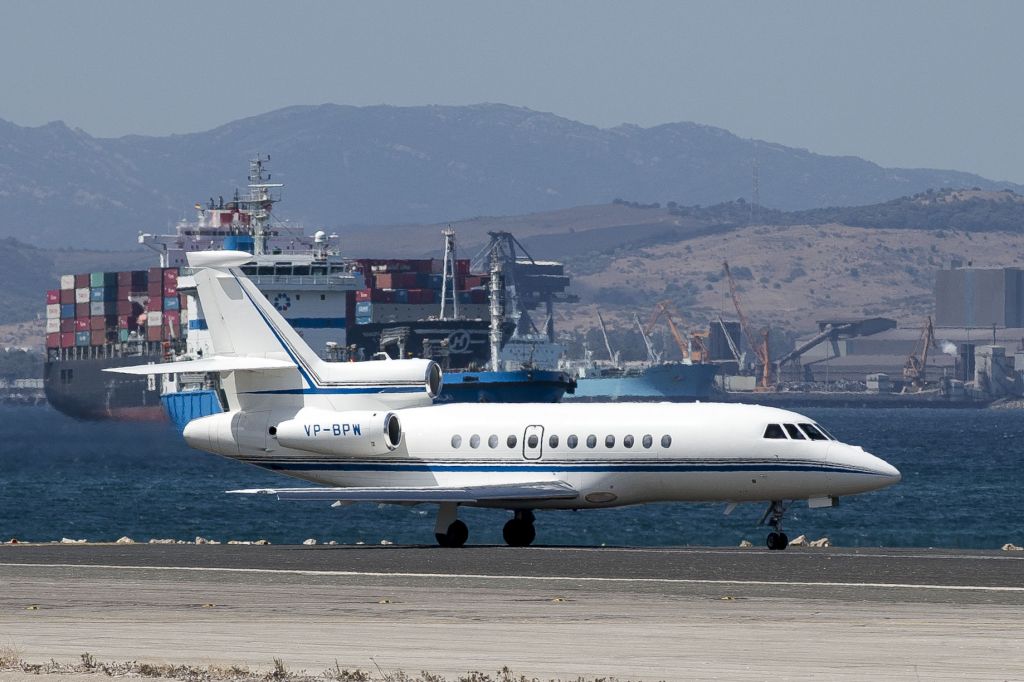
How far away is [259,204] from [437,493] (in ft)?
322

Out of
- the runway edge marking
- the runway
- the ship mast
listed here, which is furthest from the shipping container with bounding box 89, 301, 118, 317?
the runway edge marking

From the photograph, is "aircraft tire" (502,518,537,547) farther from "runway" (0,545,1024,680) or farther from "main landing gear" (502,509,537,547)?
"runway" (0,545,1024,680)

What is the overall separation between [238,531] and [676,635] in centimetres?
3975

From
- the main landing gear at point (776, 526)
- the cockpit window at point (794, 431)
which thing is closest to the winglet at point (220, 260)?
the cockpit window at point (794, 431)

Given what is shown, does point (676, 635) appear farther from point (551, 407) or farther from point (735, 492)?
point (551, 407)

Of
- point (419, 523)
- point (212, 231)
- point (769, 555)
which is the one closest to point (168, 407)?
point (212, 231)

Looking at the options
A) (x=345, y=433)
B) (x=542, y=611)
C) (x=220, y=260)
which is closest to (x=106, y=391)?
(x=220, y=260)

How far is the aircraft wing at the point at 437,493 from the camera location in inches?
1319

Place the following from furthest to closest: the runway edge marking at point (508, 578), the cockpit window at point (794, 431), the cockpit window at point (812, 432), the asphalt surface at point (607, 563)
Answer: the cockpit window at point (812, 432) → the cockpit window at point (794, 431) → the asphalt surface at point (607, 563) → the runway edge marking at point (508, 578)

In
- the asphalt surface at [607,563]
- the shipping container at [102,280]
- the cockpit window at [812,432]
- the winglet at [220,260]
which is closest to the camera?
the asphalt surface at [607,563]

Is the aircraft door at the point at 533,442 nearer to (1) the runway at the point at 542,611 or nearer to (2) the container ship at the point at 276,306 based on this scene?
(1) the runway at the point at 542,611

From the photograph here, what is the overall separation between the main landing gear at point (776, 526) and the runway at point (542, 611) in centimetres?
60

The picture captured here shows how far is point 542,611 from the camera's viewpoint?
22.5m

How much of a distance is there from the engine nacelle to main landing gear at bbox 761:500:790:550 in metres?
7.59
